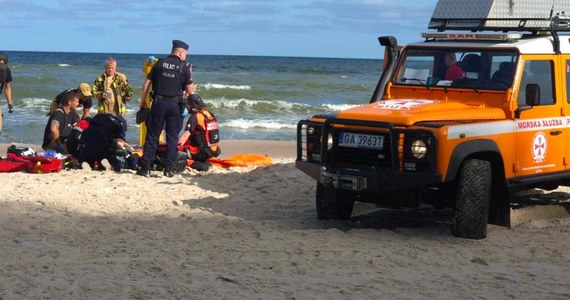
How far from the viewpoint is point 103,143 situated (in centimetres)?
1111

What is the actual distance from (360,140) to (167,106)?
350 cm

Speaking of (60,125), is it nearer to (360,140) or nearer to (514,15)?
(360,140)

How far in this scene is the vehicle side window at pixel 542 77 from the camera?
334 inches

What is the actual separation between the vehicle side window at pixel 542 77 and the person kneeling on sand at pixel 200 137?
434 cm

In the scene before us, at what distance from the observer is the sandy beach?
620 cm

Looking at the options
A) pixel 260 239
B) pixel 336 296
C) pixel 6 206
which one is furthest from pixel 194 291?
pixel 6 206

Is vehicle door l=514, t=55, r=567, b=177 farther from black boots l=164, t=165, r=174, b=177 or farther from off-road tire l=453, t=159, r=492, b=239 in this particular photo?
black boots l=164, t=165, r=174, b=177

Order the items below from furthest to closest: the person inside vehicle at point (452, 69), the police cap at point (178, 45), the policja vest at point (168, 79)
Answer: the police cap at point (178, 45)
the policja vest at point (168, 79)
the person inside vehicle at point (452, 69)

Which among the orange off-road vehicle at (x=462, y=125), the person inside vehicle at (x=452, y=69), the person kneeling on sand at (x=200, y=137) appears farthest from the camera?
the person kneeling on sand at (x=200, y=137)

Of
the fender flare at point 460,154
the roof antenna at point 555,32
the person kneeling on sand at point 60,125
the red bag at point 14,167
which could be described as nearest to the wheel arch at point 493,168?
the fender flare at point 460,154

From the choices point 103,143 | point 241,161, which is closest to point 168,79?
point 103,143

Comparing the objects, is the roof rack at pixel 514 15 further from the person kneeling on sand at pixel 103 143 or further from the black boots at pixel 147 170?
the person kneeling on sand at pixel 103 143

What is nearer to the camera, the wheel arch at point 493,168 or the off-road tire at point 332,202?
the wheel arch at point 493,168

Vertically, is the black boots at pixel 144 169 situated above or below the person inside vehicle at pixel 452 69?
below
